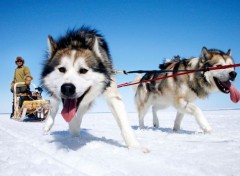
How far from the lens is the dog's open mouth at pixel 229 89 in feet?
12.2


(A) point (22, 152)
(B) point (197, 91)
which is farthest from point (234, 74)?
(A) point (22, 152)

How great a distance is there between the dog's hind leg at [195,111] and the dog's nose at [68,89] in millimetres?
2244

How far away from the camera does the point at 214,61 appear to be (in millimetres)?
4066

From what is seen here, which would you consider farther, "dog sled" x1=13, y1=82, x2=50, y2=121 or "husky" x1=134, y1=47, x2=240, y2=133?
"dog sled" x1=13, y1=82, x2=50, y2=121

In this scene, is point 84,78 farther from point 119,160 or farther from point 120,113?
point 119,160

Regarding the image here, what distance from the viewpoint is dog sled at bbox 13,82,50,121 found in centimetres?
720

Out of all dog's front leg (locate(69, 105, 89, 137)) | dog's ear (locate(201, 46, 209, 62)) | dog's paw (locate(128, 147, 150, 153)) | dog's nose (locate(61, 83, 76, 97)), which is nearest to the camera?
dog's nose (locate(61, 83, 76, 97))

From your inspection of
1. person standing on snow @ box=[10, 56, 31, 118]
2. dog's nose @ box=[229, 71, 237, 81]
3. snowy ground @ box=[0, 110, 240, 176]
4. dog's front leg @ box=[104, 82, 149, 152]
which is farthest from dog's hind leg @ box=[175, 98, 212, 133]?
person standing on snow @ box=[10, 56, 31, 118]

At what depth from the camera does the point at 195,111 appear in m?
3.95

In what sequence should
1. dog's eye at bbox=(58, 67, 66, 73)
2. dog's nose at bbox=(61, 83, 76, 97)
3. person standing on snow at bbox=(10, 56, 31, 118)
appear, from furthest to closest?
person standing on snow at bbox=(10, 56, 31, 118), dog's eye at bbox=(58, 67, 66, 73), dog's nose at bbox=(61, 83, 76, 97)

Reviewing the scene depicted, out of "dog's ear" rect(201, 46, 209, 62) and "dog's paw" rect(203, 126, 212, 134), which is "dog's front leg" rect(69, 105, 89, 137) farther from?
"dog's ear" rect(201, 46, 209, 62)

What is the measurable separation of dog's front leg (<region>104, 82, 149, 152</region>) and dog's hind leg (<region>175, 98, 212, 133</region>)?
1619 millimetres

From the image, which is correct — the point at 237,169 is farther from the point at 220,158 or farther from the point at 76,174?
the point at 76,174

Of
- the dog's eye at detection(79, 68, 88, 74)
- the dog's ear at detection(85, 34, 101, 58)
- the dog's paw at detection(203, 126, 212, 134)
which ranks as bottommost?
the dog's paw at detection(203, 126, 212, 134)
